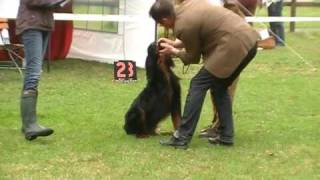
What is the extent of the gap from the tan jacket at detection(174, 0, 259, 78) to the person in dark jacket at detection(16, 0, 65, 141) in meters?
1.15

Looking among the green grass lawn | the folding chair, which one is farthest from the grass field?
the folding chair

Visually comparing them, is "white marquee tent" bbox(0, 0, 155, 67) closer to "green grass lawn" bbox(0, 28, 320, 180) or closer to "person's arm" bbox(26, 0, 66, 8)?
"green grass lawn" bbox(0, 28, 320, 180)

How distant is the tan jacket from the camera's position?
17.0ft

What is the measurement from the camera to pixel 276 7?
556 inches

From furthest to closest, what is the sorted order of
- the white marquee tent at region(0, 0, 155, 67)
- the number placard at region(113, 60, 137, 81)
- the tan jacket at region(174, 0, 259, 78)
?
the white marquee tent at region(0, 0, 155, 67) → the number placard at region(113, 60, 137, 81) → the tan jacket at region(174, 0, 259, 78)

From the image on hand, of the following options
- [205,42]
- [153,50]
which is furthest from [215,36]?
[153,50]

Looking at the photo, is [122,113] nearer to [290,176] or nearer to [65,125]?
[65,125]

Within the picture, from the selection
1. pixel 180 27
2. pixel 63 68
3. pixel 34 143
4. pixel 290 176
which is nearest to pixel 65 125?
pixel 34 143

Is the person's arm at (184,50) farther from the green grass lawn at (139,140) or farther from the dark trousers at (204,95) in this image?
the green grass lawn at (139,140)

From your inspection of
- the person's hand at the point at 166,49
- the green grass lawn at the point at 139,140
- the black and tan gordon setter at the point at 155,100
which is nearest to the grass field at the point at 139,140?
the green grass lawn at the point at 139,140

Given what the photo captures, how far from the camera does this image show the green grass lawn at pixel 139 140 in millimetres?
4805

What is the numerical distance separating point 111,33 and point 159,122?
4990 mm

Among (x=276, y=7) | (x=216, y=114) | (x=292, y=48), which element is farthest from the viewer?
(x=276, y=7)

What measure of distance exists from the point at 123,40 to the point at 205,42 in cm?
528
